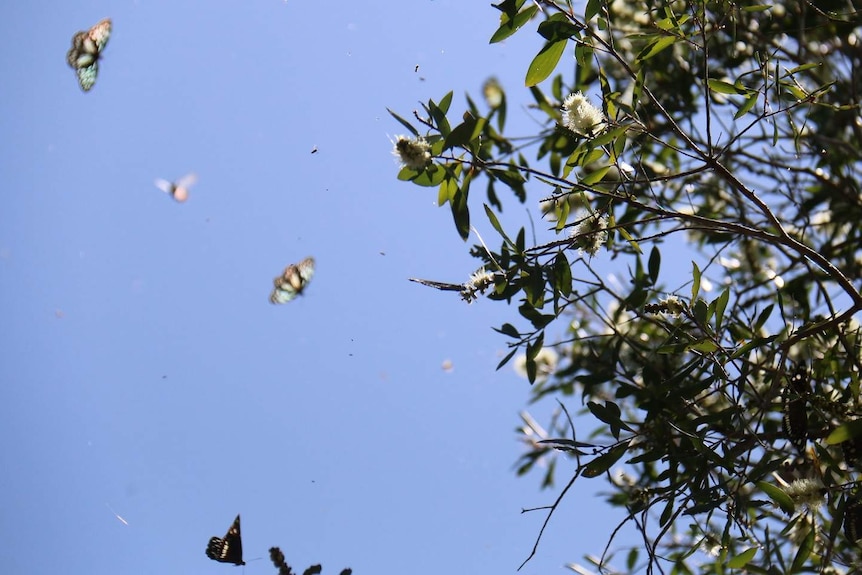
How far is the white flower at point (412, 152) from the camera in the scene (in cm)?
106

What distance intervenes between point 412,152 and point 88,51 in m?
0.99

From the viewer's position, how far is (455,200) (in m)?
1.14

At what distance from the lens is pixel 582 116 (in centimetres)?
115

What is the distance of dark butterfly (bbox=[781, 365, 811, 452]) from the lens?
113 centimetres

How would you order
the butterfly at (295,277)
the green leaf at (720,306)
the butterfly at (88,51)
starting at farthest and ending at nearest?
1. the butterfly at (295,277)
2. the butterfly at (88,51)
3. the green leaf at (720,306)

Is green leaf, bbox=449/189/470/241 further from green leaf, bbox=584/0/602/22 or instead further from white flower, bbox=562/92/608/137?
green leaf, bbox=584/0/602/22

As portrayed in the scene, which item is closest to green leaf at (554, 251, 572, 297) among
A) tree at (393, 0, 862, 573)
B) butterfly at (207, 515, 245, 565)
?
tree at (393, 0, 862, 573)

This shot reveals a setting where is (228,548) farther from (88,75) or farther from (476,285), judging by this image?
(88,75)

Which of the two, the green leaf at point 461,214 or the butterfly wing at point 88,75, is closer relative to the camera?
the green leaf at point 461,214

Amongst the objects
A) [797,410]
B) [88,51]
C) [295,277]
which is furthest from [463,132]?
[88,51]

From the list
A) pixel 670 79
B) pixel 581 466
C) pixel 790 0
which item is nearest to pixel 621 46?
pixel 670 79

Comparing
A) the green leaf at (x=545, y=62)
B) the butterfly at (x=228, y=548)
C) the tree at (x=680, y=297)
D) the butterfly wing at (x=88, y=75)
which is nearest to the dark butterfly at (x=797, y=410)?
the tree at (x=680, y=297)

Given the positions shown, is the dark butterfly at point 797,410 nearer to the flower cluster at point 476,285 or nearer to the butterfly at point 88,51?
the flower cluster at point 476,285

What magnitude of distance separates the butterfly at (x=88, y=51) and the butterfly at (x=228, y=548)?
3.43 ft
